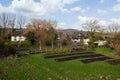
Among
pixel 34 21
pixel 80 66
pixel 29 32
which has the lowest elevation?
pixel 80 66

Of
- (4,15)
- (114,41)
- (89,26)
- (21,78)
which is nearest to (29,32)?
(4,15)

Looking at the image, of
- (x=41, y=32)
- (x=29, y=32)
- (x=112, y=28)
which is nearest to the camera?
(x=41, y=32)

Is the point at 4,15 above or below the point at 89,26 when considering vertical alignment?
above

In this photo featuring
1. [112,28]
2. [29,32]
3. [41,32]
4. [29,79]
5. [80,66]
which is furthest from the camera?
[112,28]

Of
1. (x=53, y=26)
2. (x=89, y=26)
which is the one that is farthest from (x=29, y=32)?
(x=89, y=26)

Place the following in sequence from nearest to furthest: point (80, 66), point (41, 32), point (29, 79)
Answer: point (29, 79) < point (80, 66) < point (41, 32)

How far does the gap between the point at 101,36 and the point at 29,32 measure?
2518 cm

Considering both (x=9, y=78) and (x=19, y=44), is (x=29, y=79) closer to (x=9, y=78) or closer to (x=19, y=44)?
(x=9, y=78)

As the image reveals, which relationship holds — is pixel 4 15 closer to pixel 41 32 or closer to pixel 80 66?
pixel 41 32

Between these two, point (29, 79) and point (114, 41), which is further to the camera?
point (114, 41)

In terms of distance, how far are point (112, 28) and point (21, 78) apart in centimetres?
7096

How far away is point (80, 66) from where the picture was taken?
20891 millimetres

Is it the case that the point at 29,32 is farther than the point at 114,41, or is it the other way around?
the point at 29,32

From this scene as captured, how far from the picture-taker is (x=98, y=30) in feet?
189
